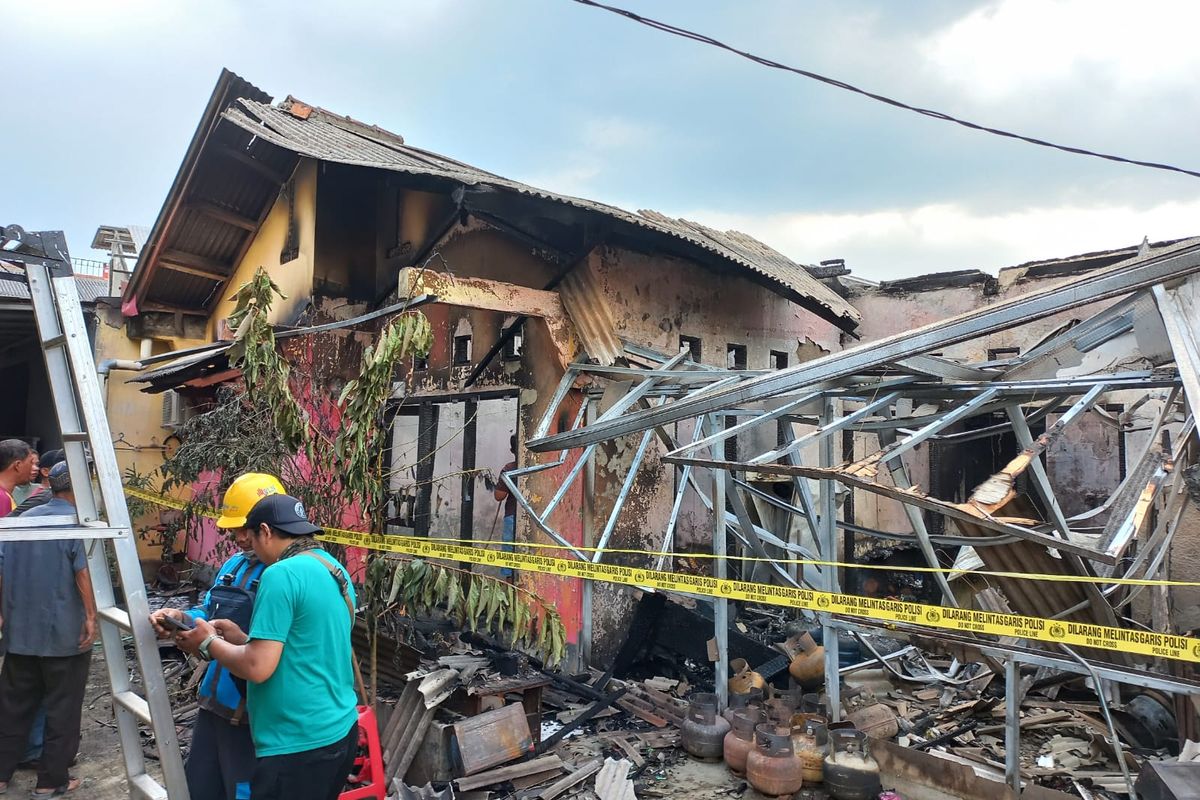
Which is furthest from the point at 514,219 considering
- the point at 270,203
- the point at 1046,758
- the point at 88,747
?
the point at 1046,758

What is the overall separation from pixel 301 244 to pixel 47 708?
18.2 ft

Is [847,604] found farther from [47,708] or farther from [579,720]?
[47,708]

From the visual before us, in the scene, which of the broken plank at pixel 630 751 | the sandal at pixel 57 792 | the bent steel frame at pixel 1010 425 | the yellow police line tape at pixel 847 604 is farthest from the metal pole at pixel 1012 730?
the sandal at pixel 57 792

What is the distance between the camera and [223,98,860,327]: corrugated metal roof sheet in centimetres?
642

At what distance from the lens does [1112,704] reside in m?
6.01

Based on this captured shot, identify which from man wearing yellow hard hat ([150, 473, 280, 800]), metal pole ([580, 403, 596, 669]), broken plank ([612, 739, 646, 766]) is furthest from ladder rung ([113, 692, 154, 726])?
metal pole ([580, 403, 596, 669])

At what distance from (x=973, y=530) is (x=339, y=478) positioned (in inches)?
174

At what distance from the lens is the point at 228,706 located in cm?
288

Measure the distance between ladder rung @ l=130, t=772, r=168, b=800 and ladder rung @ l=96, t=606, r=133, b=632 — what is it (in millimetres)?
521

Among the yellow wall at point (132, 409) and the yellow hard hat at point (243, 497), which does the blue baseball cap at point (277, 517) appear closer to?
the yellow hard hat at point (243, 497)

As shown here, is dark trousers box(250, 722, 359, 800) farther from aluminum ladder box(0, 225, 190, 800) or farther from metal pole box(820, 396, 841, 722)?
metal pole box(820, 396, 841, 722)

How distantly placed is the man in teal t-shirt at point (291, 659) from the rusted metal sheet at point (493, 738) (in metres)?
2.00

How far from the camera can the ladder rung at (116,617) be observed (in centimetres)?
250

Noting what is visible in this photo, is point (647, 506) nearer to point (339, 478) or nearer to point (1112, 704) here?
point (339, 478)
